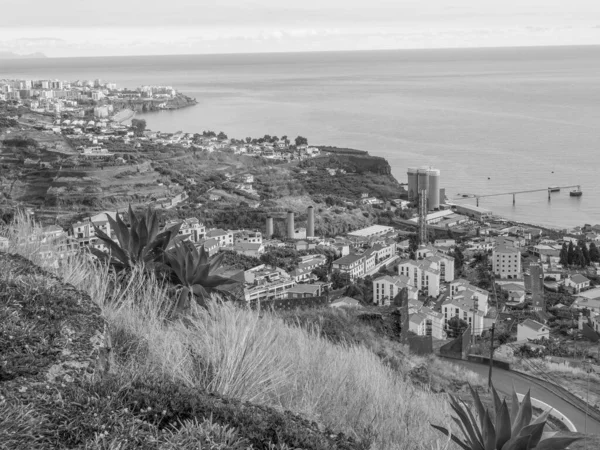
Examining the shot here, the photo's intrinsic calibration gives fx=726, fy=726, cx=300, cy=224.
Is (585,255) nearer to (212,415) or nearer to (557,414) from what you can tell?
(557,414)

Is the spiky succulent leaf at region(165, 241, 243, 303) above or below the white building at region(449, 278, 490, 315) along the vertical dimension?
above

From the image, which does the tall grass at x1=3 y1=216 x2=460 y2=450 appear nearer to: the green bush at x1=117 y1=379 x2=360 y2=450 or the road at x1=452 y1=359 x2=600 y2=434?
the green bush at x1=117 y1=379 x2=360 y2=450

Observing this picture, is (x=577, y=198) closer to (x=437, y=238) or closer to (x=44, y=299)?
(x=437, y=238)

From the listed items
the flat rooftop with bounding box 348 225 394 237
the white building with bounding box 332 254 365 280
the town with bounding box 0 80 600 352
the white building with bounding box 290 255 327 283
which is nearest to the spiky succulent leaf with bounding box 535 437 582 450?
the town with bounding box 0 80 600 352

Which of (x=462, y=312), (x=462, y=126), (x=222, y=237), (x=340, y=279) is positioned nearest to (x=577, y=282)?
(x=462, y=312)

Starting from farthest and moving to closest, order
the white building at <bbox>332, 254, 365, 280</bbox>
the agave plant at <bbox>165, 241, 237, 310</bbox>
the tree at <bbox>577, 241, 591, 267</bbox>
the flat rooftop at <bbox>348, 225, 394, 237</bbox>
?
the flat rooftop at <bbox>348, 225, 394, 237</bbox> → the tree at <bbox>577, 241, 591, 267</bbox> → the white building at <bbox>332, 254, 365, 280</bbox> → the agave plant at <bbox>165, 241, 237, 310</bbox>

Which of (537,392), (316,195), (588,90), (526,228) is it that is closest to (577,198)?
(526,228)
